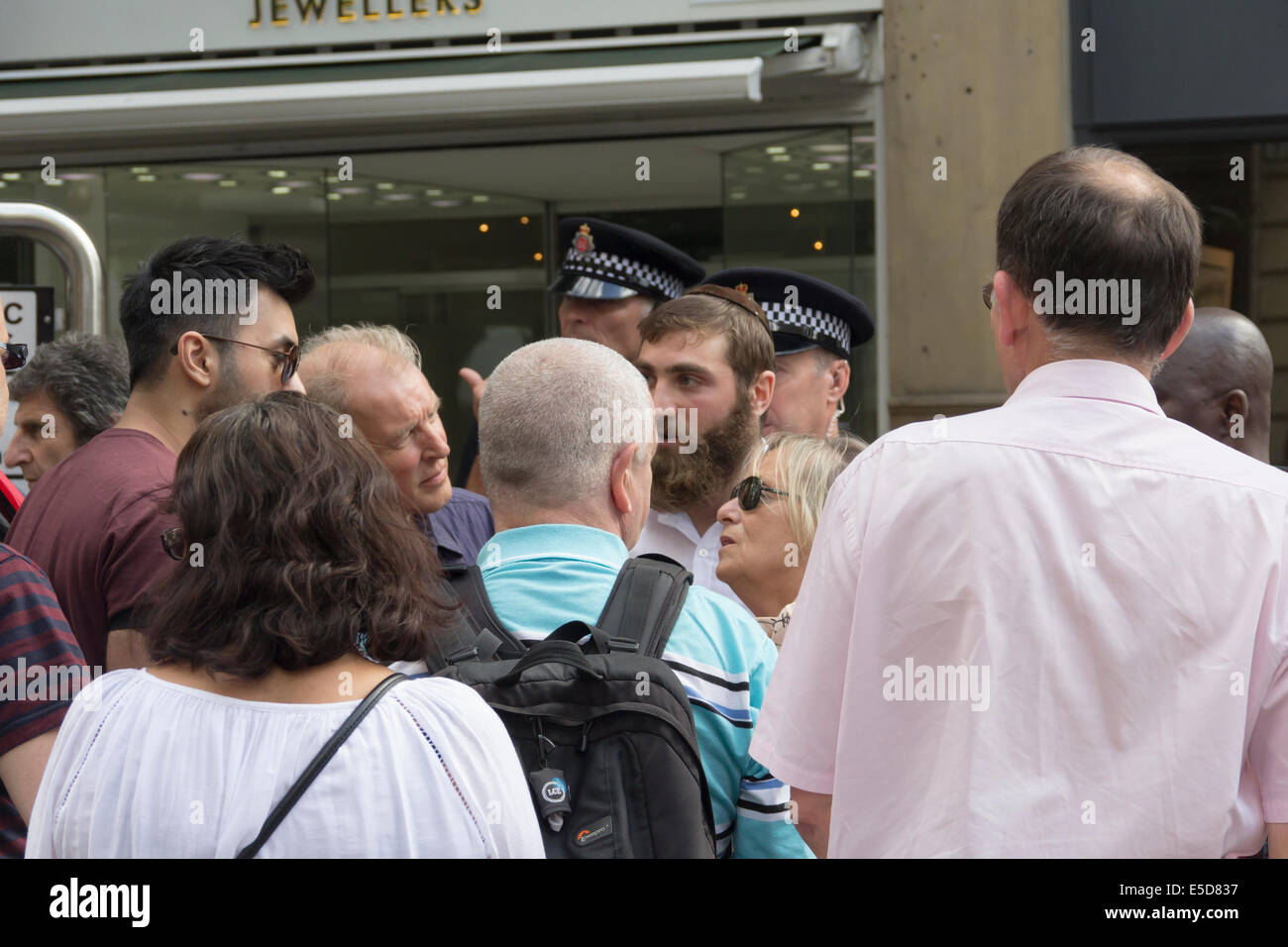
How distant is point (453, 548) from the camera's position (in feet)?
12.4

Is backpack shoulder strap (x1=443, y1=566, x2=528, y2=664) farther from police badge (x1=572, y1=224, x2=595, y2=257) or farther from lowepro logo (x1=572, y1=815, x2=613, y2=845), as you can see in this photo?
police badge (x1=572, y1=224, x2=595, y2=257)

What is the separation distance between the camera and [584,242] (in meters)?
4.71

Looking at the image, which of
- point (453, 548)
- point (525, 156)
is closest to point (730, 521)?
point (453, 548)

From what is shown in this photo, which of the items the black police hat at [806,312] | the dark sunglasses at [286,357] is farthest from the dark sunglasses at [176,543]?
the black police hat at [806,312]

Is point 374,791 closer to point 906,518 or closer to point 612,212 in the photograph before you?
point 906,518

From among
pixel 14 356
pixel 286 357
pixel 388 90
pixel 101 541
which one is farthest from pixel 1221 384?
pixel 388 90

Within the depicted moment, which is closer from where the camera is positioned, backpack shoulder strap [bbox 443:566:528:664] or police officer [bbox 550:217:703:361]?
backpack shoulder strap [bbox 443:566:528:664]

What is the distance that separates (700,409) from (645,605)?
5.65 ft

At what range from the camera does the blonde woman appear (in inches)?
116

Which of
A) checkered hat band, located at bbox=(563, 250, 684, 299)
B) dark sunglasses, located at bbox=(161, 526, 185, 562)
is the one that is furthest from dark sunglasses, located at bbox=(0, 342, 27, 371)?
checkered hat band, located at bbox=(563, 250, 684, 299)

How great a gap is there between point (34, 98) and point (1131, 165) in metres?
7.36

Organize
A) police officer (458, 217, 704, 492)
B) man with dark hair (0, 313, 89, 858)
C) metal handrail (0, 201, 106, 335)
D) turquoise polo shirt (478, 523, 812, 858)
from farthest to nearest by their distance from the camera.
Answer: police officer (458, 217, 704, 492) → metal handrail (0, 201, 106, 335) → turquoise polo shirt (478, 523, 812, 858) → man with dark hair (0, 313, 89, 858)

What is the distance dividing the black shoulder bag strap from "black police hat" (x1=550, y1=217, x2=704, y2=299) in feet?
10.5

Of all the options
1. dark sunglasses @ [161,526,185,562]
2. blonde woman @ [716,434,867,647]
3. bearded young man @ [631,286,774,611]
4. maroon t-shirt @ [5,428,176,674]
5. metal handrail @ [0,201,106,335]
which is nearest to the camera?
dark sunglasses @ [161,526,185,562]
